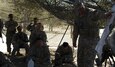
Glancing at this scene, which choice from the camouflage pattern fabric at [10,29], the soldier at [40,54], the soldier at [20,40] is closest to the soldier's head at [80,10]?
the soldier at [40,54]

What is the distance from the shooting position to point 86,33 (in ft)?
31.8

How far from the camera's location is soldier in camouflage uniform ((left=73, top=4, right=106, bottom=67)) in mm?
9289

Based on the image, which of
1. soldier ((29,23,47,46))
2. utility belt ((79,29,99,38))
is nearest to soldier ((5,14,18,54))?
soldier ((29,23,47,46))

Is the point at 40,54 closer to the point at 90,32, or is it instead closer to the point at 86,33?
the point at 86,33

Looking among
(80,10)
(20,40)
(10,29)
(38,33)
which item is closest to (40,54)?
(38,33)

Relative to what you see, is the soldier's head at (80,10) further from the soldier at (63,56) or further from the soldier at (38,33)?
the soldier at (38,33)

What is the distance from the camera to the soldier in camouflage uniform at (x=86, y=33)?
9.29 meters

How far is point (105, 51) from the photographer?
308 inches

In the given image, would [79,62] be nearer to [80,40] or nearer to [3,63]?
[80,40]

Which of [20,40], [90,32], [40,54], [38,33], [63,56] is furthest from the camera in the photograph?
[20,40]

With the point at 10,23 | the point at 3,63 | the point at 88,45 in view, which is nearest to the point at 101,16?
the point at 88,45

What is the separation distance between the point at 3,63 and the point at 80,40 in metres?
2.84

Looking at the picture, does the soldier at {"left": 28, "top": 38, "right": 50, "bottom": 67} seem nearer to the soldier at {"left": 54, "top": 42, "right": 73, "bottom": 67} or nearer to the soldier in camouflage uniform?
the soldier at {"left": 54, "top": 42, "right": 73, "bottom": 67}

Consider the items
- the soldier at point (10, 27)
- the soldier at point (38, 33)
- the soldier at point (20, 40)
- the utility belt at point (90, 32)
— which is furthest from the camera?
the soldier at point (10, 27)
